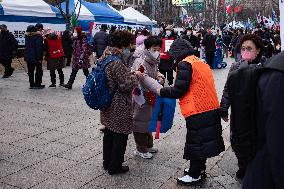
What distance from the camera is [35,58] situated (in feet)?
35.2

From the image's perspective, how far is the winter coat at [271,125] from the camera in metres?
1.61

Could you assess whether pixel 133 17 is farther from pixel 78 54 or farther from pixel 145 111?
pixel 145 111

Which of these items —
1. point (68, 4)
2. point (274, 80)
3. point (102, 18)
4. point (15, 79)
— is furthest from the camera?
point (102, 18)

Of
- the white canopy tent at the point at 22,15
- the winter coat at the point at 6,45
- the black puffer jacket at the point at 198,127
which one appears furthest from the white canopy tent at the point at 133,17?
the black puffer jacket at the point at 198,127

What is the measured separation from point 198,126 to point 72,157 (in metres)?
1.92

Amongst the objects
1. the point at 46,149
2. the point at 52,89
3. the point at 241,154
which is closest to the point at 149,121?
the point at 46,149

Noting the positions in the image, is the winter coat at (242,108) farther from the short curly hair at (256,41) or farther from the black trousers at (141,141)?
the black trousers at (141,141)

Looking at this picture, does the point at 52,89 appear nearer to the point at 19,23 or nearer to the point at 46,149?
the point at 46,149

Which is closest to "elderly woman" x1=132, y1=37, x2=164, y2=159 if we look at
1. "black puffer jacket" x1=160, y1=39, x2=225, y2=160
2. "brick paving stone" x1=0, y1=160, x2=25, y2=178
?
"black puffer jacket" x1=160, y1=39, x2=225, y2=160

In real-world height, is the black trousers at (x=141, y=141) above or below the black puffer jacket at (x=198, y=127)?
below

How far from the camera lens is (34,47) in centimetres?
1063

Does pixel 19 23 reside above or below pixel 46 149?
above

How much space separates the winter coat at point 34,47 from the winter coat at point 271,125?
9.52 meters

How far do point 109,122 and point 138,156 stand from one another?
1000mm
